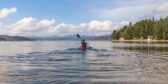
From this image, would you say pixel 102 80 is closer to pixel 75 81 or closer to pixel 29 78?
pixel 75 81

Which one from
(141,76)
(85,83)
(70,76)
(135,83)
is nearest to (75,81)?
(85,83)

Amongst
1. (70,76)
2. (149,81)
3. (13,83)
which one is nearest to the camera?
(13,83)

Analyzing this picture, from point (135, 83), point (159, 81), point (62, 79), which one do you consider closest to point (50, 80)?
point (62, 79)

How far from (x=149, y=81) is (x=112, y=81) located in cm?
327

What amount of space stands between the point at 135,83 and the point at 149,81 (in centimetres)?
178

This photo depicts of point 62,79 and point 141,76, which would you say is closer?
point 62,79

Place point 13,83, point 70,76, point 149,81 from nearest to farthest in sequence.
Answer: point 13,83 → point 149,81 → point 70,76

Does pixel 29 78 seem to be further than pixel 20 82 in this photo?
Yes

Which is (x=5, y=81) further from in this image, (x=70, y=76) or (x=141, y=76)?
(x=141, y=76)

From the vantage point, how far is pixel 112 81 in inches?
1017

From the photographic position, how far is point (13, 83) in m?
24.4

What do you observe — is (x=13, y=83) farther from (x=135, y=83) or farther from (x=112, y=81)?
(x=135, y=83)

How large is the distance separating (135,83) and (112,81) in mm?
1969

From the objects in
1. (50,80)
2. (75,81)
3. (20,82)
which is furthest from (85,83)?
(20,82)
